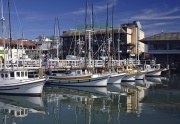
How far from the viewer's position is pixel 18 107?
1097 inches

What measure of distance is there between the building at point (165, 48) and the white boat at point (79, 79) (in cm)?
3678

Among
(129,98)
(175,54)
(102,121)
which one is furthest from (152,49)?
(102,121)

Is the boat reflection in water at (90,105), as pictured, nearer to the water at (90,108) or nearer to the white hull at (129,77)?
the water at (90,108)

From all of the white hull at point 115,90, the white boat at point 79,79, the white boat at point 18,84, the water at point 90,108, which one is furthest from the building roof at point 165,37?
the white boat at point 18,84

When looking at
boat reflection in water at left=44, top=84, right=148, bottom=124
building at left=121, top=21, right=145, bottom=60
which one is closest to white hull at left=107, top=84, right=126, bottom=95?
boat reflection in water at left=44, top=84, right=148, bottom=124

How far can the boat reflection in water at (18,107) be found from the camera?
2352 cm

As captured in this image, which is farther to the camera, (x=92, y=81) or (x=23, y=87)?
(x=92, y=81)

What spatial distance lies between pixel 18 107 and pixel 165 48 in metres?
56.5

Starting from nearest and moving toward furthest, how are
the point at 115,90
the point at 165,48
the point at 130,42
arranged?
the point at 115,90 < the point at 165,48 < the point at 130,42

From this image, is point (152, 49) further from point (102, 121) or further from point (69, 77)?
point (102, 121)

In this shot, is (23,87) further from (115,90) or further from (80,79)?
(115,90)

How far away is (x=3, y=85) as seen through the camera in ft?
111

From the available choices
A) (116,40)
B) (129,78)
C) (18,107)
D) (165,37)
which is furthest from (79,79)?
(116,40)

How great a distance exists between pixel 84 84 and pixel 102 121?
20.8 metres
